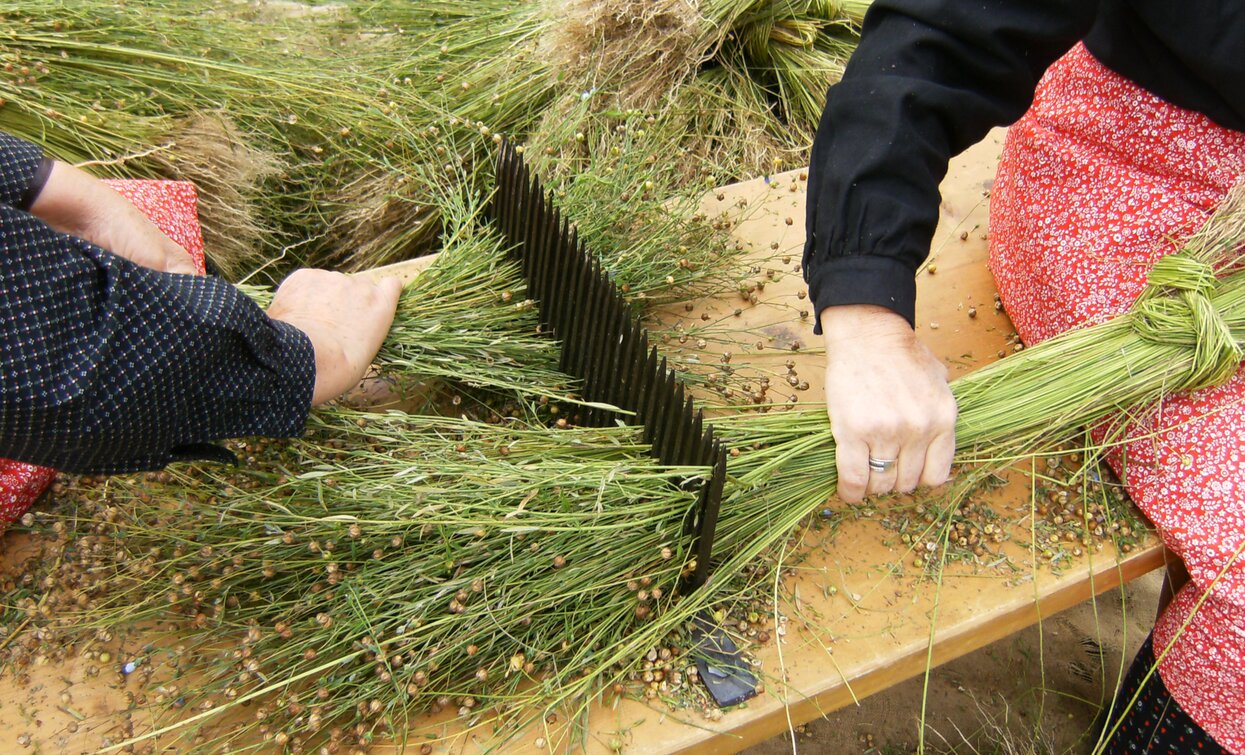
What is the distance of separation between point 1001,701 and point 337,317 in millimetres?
1719

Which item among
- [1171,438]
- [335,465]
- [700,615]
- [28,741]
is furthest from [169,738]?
[1171,438]

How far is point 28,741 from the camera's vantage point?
1189 mm

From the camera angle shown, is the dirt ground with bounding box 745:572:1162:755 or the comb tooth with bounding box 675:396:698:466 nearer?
the comb tooth with bounding box 675:396:698:466

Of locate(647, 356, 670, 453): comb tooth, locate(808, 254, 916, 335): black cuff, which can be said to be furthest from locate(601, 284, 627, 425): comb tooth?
locate(808, 254, 916, 335): black cuff

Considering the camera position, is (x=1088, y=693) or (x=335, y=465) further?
(x=1088, y=693)

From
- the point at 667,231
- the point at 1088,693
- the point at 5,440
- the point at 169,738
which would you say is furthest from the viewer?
the point at 1088,693

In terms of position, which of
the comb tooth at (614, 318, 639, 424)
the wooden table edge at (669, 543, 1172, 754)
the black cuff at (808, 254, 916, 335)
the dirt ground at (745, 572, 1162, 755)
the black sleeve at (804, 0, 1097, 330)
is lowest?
the dirt ground at (745, 572, 1162, 755)

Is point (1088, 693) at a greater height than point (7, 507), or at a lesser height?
lesser

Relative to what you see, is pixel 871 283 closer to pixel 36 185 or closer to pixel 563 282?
pixel 563 282

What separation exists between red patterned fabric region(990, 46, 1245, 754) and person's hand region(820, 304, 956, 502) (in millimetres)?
373

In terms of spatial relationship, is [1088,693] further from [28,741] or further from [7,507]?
[7,507]

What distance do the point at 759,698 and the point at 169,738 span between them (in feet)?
2.65

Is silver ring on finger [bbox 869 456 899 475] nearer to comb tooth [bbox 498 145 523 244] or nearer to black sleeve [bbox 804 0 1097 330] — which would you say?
black sleeve [bbox 804 0 1097 330]

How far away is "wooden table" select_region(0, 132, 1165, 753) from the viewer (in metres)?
1.22
